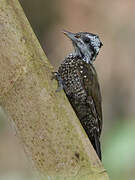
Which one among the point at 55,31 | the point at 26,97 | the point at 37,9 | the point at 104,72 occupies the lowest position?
the point at 104,72

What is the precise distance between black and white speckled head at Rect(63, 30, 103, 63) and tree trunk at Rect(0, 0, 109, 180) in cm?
189

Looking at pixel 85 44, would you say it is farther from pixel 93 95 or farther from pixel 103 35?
pixel 103 35

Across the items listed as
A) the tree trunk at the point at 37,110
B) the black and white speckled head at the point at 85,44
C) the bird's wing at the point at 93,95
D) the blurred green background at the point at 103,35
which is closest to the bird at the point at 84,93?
the bird's wing at the point at 93,95

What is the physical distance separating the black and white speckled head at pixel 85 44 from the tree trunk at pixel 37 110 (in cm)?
189

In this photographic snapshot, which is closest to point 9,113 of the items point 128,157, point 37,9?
point 128,157

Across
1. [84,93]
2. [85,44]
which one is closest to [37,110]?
[84,93]

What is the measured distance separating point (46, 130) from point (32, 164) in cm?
12

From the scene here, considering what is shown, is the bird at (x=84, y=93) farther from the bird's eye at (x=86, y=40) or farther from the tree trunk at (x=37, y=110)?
the tree trunk at (x=37, y=110)

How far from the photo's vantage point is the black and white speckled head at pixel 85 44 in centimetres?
356

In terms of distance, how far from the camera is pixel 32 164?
4.91 ft

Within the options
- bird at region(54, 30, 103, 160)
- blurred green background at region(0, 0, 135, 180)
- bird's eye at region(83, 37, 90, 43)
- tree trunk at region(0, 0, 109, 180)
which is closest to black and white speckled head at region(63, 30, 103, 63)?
bird's eye at region(83, 37, 90, 43)

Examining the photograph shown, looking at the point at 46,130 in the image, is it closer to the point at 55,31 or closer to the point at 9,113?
the point at 9,113

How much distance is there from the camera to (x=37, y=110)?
5.04 ft

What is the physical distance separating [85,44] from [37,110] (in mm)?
2136
